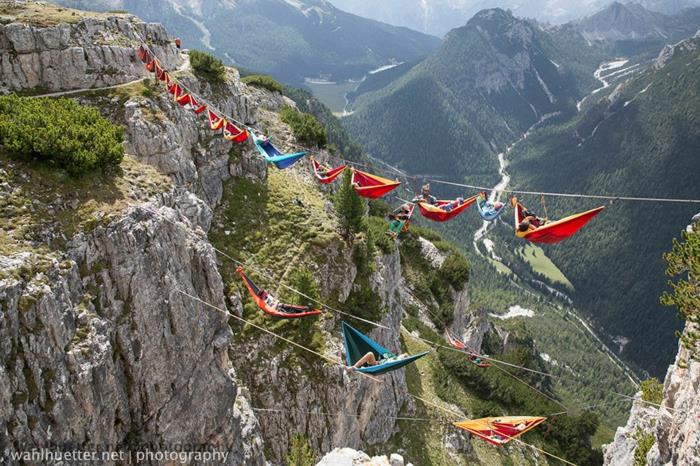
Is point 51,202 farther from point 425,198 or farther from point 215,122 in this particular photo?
point 425,198

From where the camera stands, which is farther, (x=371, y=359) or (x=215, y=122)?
(x=215, y=122)

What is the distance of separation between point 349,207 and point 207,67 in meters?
27.3

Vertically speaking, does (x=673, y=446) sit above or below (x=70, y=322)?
below

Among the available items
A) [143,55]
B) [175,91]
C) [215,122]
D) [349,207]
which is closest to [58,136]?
[175,91]

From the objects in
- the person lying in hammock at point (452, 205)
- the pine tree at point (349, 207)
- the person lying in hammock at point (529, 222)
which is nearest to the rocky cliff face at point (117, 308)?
the pine tree at point (349, 207)

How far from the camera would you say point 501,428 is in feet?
112

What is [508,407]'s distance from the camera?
66062 millimetres

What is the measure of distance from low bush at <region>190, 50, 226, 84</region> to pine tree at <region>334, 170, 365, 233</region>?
915 inches

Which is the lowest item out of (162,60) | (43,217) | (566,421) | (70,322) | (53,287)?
(566,421)

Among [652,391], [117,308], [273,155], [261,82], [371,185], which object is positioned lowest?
[652,391]

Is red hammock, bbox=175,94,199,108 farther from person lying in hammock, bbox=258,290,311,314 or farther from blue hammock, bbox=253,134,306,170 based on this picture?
person lying in hammock, bbox=258,290,311,314

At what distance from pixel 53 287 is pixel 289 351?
19.2 meters

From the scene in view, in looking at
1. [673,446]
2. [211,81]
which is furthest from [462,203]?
[211,81]

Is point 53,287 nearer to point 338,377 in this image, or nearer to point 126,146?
point 126,146
